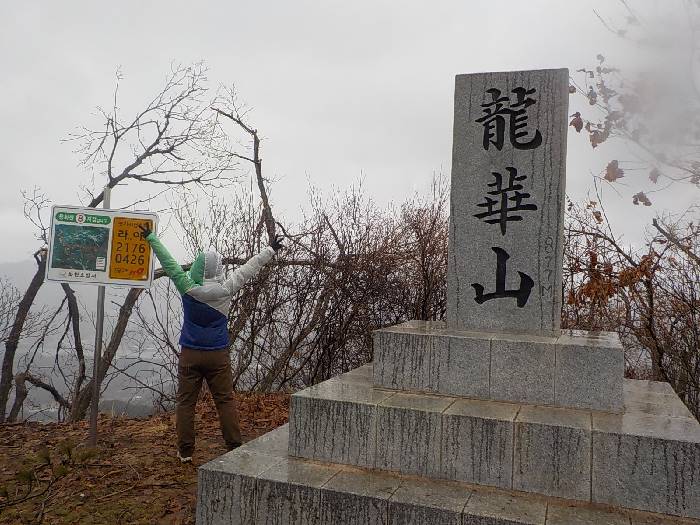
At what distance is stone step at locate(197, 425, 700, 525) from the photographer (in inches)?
115

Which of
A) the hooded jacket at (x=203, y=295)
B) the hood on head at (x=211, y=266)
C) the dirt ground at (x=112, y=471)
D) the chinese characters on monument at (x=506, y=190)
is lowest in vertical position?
the dirt ground at (x=112, y=471)

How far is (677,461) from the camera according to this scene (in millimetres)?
2924

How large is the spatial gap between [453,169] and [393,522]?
282cm

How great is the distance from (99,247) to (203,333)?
1294mm

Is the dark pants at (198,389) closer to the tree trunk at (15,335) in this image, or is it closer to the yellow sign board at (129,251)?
the yellow sign board at (129,251)

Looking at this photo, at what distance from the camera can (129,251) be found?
4777 millimetres

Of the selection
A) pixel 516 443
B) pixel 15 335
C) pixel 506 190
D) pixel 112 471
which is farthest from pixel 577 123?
pixel 15 335

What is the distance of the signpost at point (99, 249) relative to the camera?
463 centimetres

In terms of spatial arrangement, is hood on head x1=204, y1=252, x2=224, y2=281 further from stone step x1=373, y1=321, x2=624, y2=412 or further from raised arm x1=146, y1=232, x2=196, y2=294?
stone step x1=373, y1=321, x2=624, y2=412

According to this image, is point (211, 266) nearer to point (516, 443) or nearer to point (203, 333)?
point (203, 333)

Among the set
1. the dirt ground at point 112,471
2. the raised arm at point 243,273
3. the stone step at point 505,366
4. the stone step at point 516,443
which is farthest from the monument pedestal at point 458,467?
the raised arm at point 243,273

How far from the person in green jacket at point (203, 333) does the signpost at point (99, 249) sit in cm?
27

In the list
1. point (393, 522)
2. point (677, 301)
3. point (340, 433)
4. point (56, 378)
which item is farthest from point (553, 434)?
point (56, 378)

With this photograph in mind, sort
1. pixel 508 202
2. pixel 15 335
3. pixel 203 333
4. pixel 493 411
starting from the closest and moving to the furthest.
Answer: pixel 493 411 → pixel 508 202 → pixel 203 333 → pixel 15 335
